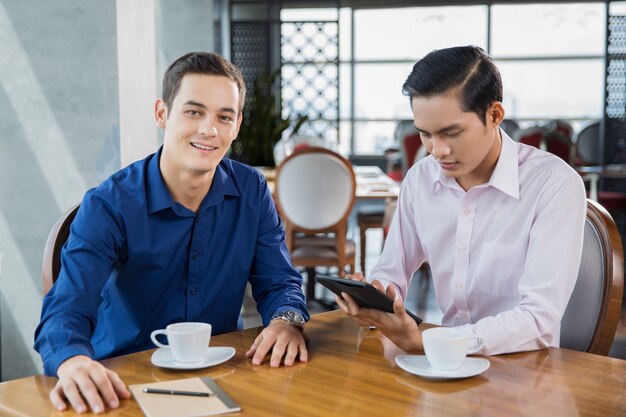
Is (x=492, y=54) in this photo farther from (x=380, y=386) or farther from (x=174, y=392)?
(x=174, y=392)

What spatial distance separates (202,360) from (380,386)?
32cm

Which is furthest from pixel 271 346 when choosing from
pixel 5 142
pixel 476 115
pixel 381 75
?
pixel 381 75

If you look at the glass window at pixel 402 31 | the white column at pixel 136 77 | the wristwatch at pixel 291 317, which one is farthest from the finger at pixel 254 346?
the glass window at pixel 402 31

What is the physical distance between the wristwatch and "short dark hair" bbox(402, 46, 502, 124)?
526 mm

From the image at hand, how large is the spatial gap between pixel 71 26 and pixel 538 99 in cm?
916

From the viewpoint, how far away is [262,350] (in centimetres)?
137

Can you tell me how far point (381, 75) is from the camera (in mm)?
11188

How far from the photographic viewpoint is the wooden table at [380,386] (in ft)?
3.66

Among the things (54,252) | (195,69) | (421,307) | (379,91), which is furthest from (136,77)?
(379,91)

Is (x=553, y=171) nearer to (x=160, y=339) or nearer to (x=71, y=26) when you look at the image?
(x=160, y=339)

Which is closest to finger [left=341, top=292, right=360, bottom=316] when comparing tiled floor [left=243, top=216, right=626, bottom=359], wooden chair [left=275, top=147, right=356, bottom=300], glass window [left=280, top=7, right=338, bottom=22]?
tiled floor [left=243, top=216, right=626, bottom=359]

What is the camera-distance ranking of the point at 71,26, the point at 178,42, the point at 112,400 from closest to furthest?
the point at 112,400, the point at 71,26, the point at 178,42

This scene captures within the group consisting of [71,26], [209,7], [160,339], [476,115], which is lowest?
[160,339]

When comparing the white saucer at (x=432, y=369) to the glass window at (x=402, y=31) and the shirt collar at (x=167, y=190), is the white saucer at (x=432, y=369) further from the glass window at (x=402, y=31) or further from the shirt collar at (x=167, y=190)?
the glass window at (x=402, y=31)
